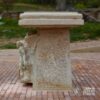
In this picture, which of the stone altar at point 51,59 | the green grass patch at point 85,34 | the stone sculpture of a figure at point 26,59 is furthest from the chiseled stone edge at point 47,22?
the green grass patch at point 85,34

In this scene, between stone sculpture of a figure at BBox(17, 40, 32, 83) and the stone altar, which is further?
stone sculpture of a figure at BBox(17, 40, 32, 83)

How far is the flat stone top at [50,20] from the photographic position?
828 cm

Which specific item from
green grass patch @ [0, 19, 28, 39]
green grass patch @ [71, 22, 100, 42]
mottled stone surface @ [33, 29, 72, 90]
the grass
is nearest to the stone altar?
mottled stone surface @ [33, 29, 72, 90]

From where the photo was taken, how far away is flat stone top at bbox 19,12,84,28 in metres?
8.28

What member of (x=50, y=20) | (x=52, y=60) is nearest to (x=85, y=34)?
(x=52, y=60)

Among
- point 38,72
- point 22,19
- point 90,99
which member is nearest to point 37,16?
point 22,19

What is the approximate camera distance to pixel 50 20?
27.2ft

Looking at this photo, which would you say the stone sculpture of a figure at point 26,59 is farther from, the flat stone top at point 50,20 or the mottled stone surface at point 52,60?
the flat stone top at point 50,20

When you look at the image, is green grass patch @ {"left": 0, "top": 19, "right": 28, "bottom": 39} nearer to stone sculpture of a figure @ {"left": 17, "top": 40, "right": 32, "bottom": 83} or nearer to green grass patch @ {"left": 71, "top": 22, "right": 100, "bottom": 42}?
green grass patch @ {"left": 71, "top": 22, "right": 100, "bottom": 42}

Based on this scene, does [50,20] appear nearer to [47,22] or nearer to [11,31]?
[47,22]

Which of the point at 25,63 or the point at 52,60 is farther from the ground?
the point at 52,60

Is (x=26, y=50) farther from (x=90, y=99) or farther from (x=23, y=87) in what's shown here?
(x=90, y=99)

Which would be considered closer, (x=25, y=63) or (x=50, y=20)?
(x=50, y=20)

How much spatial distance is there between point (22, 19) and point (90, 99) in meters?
1.70
